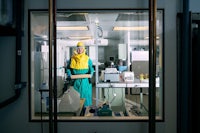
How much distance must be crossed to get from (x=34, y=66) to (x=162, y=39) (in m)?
1.40

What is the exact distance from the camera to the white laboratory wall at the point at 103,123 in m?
2.26

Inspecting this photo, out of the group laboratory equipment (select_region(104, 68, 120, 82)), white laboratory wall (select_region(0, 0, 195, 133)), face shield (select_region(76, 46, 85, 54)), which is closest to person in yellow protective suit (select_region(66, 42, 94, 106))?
face shield (select_region(76, 46, 85, 54))

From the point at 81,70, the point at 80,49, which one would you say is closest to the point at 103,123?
the point at 81,70

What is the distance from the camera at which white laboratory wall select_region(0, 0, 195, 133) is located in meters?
2.26

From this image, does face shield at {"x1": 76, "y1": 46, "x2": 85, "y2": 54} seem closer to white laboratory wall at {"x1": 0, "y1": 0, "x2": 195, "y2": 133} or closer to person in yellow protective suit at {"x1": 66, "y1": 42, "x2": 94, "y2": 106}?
person in yellow protective suit at {"x1": 66, "y1": 42, "x2": 94, "y2": 106}

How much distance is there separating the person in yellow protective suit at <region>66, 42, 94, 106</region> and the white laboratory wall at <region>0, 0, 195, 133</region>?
126cm

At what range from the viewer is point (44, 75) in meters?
2.49

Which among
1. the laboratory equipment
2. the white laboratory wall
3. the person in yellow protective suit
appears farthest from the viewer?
the laboratory equipment

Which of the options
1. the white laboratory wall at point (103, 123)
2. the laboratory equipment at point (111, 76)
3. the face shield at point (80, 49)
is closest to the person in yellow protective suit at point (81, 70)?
the face shield at point (80, 49)

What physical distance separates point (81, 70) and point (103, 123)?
1.45 metres

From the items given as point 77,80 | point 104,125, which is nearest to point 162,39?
point 104,125

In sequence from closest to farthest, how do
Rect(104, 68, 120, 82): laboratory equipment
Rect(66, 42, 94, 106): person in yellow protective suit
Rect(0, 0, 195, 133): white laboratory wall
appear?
Rect(0, 0, 195, 133): white laboratory wall
Rect(66, 42, 94, 106): person in yellow protective suit
Rect(104, 68, 120, 82): laboratory equipment

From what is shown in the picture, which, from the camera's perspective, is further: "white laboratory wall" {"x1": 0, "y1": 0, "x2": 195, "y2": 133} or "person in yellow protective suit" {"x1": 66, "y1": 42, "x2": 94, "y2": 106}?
"person in yellow protective suit" {"x1": 66, "y1": 42, "x2": 94, "y2": 106}

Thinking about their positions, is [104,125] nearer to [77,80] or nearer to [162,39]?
[162,39]
